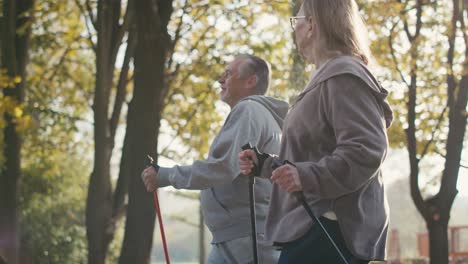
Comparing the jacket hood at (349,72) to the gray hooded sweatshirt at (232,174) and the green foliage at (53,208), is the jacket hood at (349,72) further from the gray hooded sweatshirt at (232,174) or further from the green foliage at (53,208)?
the green foliage at (53,208)

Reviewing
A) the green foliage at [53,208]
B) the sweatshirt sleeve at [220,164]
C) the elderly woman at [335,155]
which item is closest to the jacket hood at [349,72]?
the elderly woman at [335,155]

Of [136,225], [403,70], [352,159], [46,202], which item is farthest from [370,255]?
[46,202]

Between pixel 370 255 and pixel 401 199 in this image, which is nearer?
Answer: pixel 370 255

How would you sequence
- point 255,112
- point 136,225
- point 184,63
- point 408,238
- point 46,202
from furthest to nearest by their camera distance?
point 408,238 < point 46,202 < point 184,63 < point 136,225 < point 255,112

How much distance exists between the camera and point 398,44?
16.4 metres

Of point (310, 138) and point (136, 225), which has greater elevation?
point (310, 138)

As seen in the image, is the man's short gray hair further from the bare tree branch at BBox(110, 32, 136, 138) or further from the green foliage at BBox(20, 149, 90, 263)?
the green foliage at BBox(20, 149, 90, 263)

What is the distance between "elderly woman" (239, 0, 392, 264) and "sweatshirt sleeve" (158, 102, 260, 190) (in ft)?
3.87

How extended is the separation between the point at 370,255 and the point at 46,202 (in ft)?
76.4

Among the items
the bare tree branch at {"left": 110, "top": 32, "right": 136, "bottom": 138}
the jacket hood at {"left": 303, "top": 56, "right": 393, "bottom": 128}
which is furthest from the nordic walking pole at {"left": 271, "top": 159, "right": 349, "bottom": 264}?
the bare tree branch at {"left": 110, "top": 32, "right": 136, "bottom": 138}

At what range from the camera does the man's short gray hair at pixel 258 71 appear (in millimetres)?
5801

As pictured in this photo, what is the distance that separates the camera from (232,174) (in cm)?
517

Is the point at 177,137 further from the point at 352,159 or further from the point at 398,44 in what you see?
the point at 352,159

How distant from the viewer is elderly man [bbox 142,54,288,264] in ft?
16.9
